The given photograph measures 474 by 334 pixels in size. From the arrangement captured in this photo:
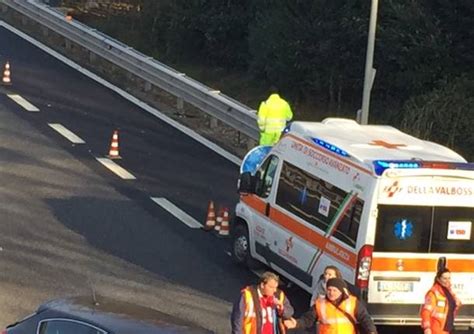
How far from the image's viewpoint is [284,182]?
1443cm

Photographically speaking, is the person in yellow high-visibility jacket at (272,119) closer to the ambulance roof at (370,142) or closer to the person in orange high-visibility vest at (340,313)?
the ambulance roof at (370,142)

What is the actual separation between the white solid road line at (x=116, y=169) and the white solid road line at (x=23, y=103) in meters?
3.91

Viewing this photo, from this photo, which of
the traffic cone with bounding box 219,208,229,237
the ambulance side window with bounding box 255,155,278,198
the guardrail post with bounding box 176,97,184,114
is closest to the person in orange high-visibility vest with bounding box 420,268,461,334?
the ambulance side window with bounding box 255,155,278,198

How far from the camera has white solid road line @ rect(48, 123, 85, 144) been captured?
21.0m

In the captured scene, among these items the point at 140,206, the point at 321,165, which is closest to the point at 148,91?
the point at 140,206

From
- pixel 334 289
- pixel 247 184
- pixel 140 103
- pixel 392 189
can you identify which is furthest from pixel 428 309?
pixel 140 103

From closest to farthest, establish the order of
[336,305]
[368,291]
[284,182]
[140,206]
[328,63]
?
1. [336,305]
2. [368,291]
3. [284,182]
4. [140,206]
5. [328,63]

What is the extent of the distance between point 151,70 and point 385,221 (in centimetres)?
1326

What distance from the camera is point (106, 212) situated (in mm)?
17047

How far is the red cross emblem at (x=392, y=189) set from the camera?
40.8ft

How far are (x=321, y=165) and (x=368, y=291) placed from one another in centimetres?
183

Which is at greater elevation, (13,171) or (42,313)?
(42,313)

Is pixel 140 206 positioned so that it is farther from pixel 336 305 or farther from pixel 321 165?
pixel 336 305

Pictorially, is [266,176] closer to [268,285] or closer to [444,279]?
[444,279]
